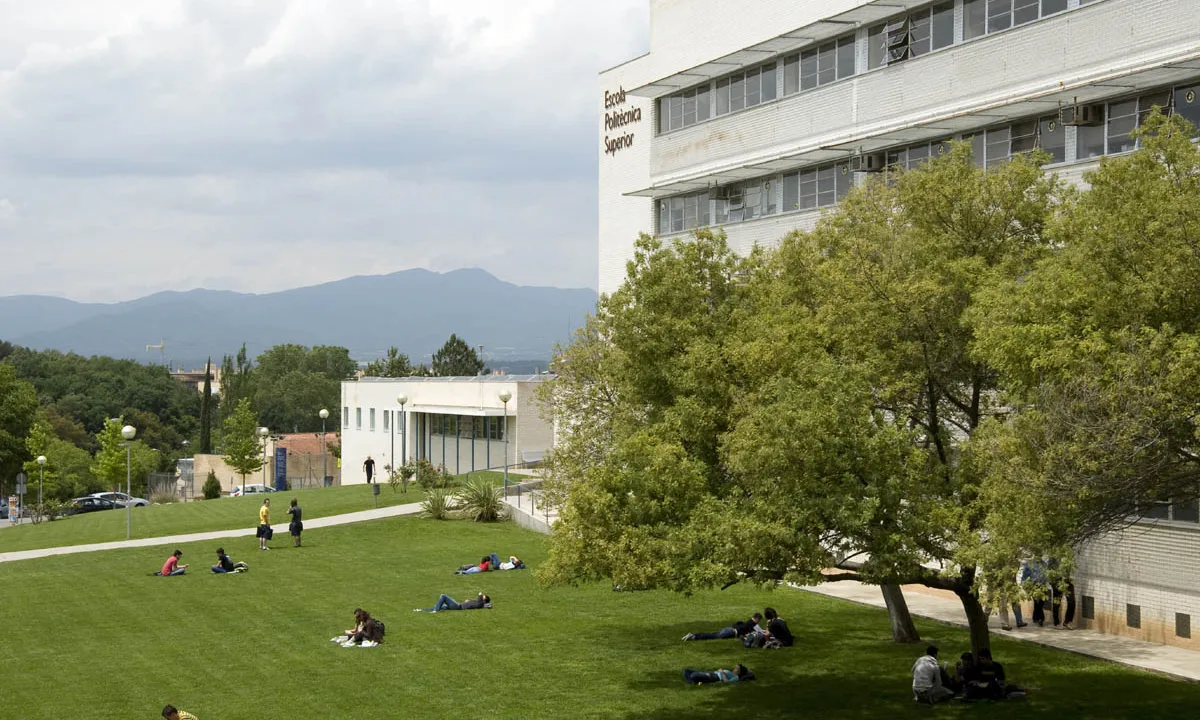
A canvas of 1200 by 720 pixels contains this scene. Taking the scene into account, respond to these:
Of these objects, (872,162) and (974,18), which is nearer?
(974,18)

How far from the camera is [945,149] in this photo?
1254 inches

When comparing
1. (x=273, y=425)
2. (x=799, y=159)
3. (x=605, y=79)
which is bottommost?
(x=273, y=425)

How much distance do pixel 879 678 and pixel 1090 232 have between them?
10367mm

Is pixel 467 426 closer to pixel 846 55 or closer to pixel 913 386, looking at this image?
pixel 846 55

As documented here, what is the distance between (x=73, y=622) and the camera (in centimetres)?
2836

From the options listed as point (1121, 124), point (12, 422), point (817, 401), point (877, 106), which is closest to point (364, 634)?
point (817, 401)

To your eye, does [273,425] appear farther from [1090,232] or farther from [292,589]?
[1090,232]

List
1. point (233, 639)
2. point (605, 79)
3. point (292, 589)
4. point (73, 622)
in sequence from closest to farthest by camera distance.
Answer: point (233, 639), point (73, 622), point (292, 589), point (605, 79)

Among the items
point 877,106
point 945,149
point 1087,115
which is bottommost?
point 1087,115

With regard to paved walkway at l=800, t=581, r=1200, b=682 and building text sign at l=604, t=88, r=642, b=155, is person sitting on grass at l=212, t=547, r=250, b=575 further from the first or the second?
building text sign at l=604, t=88, r=642, b=155

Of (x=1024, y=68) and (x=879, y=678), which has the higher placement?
(x=1024, y=68)

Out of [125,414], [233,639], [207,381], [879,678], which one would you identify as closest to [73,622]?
[233,639]

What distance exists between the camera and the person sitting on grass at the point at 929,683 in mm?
20109

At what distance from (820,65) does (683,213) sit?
8.61 meters
